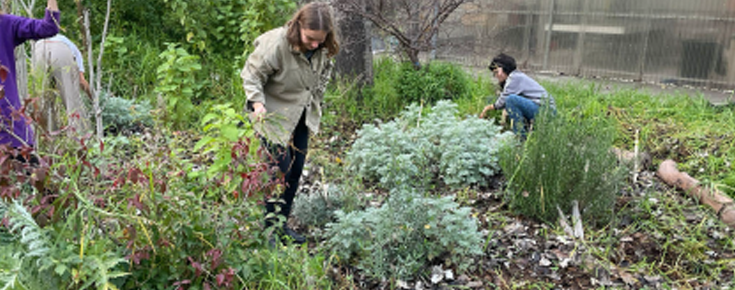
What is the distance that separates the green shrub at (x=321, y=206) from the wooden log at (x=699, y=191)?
2410 mm

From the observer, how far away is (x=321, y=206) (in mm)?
3434

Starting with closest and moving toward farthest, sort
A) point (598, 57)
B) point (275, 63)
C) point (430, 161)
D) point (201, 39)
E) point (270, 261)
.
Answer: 1. point (270, 261)
2. point (275, 63)
3. point (430, 161)
4. point (201, 39)
5. point (598, 57)

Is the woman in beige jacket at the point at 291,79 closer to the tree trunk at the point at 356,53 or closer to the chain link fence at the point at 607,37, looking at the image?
the tree trunk at the point at 356,53

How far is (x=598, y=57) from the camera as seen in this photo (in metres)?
8.84

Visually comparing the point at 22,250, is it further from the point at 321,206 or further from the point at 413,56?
the point at 413,56

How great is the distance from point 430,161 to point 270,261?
84.0 inches

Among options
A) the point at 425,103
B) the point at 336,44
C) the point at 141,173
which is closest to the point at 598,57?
the point at 425,103

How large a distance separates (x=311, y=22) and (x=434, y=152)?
5.57 ft

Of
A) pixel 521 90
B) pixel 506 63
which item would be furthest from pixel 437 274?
pixel 506 63

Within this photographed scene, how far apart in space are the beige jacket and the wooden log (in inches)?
108

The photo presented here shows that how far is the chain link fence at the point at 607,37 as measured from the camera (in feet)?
25.0

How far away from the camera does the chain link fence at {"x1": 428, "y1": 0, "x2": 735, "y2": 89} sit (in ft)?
25.0

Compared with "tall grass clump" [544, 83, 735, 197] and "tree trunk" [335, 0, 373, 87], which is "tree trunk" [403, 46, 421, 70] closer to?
"tree trunk" [335, 0, 373, 87]

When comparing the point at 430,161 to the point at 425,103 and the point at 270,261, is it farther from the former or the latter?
the point at 270,261
